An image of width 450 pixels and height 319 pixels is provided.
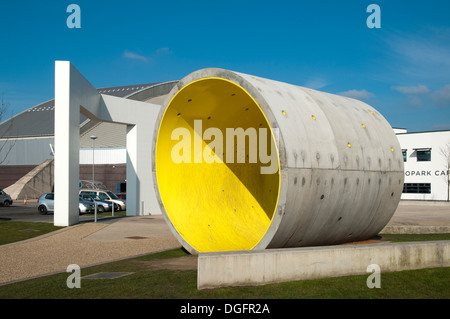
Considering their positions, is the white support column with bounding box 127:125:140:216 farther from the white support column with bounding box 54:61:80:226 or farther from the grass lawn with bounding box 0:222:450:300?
the grass lawn with bounding box 0:222:450:300

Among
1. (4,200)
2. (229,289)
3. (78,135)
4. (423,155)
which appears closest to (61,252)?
(229,289)

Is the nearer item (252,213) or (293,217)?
(293,217)

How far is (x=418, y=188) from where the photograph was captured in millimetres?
48906

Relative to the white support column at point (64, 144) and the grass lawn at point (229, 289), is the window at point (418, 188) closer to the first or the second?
the white support column at point (64, 144)

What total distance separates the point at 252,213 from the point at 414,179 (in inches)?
1605

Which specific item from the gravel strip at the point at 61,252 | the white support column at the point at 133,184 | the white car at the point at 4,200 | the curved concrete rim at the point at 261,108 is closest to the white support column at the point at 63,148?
the gravel strip at the point at 61,252

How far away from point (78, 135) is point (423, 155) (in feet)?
127

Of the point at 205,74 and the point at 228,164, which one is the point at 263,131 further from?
the point at 205,74

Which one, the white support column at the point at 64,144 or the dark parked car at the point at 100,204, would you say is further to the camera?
the dark parked car at the point at 100,204

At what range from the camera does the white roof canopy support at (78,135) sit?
1989 centimetres

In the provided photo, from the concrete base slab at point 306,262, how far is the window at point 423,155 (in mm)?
42684

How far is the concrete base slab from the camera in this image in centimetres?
772
